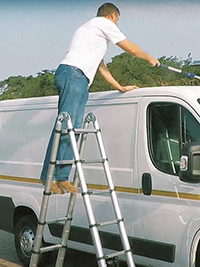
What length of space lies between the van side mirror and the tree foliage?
702 centimetres

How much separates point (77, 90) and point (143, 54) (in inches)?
26.4

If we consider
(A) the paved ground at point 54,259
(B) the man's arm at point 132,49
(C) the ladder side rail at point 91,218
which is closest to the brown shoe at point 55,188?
(C) the ladder side rail at point 91,218

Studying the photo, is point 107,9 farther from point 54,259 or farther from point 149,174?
point 54,259

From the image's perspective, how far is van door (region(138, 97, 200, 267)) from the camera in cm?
631

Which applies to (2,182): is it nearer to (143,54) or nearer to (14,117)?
(14,117)

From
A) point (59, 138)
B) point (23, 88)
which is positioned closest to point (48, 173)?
point (59, 138)

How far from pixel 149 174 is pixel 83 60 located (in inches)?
50.1

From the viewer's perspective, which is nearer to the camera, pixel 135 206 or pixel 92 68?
pixel 92 68

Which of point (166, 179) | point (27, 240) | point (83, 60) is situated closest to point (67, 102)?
point (83, 60)

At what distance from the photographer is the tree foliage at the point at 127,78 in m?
15.2

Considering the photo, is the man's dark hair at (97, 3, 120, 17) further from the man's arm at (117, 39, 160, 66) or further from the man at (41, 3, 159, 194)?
the man's arm at (117, 39, 160, 66)

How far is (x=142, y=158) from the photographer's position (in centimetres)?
671

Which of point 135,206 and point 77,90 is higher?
point 77,90

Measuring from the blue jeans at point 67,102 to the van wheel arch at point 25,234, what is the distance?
2362 millimetres
